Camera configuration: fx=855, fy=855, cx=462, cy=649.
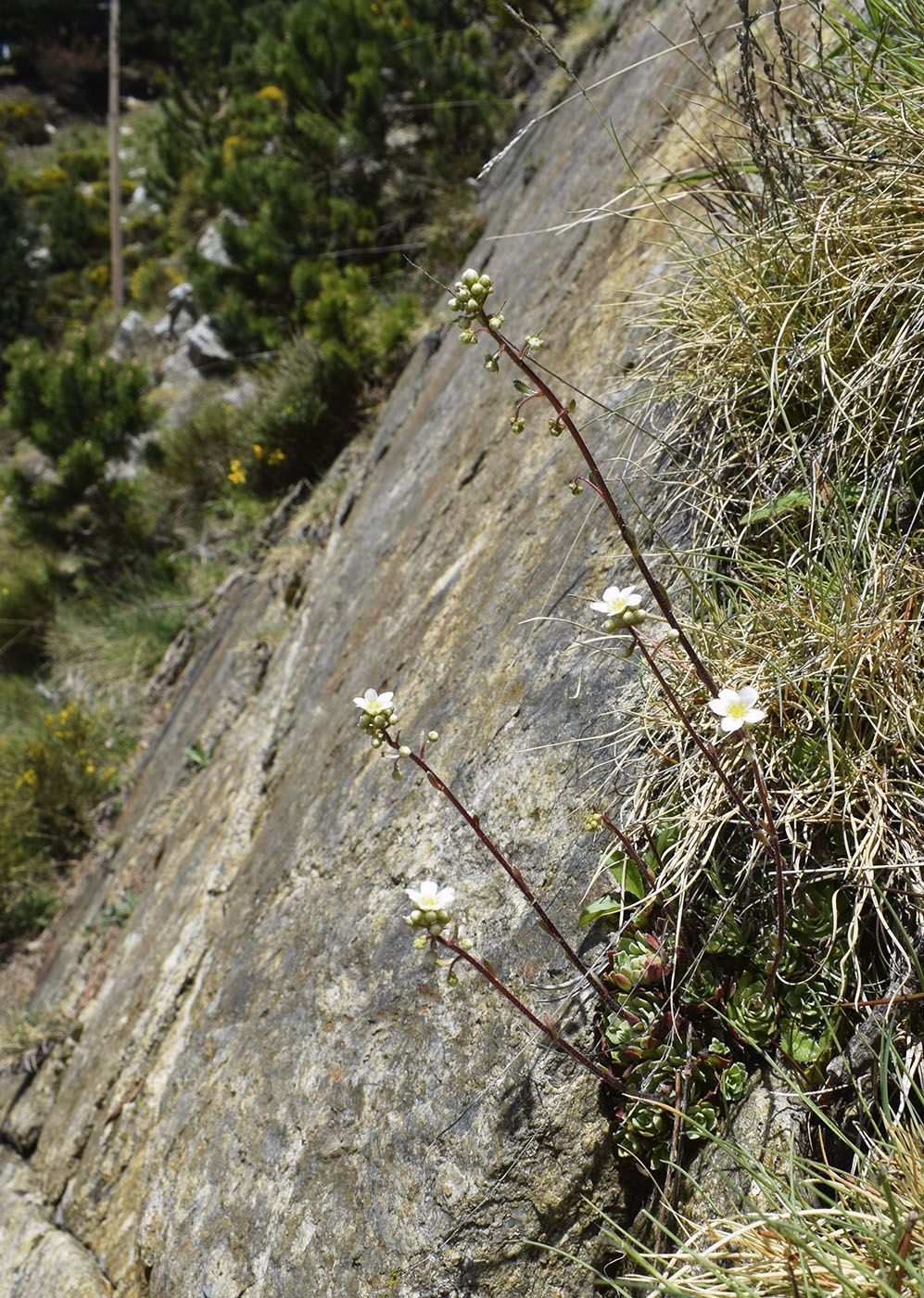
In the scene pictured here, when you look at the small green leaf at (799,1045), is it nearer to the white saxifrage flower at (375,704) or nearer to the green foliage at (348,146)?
the white saxifrage flower at (375,704)

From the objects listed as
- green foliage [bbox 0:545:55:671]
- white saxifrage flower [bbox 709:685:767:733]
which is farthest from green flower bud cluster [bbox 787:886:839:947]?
green foliage [bbox 0:545:55:671]

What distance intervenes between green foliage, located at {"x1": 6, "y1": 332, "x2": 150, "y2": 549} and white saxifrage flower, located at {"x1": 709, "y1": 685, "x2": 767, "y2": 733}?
29.2 feet

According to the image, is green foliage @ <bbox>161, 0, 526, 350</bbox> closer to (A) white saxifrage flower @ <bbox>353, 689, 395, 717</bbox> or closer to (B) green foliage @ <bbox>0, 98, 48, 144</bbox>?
(A) white saxifrage flower @ <bbox>353, 689, 395, 717</bbox>

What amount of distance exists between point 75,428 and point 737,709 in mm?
9461

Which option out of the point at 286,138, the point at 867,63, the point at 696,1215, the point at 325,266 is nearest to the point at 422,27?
the point at 286,138

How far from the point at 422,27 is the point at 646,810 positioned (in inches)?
374

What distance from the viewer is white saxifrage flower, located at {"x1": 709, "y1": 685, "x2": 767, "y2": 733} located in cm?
120

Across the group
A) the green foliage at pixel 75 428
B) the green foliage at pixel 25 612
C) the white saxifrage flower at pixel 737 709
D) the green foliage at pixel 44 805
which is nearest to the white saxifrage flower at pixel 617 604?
the white saxifrage flower at pixel 737 709

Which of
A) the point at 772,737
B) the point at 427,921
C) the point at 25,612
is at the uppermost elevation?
A: the point at 427,921

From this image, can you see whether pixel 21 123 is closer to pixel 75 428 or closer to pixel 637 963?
pixel 75 428

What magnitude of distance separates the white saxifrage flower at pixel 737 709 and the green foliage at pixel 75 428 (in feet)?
29.2

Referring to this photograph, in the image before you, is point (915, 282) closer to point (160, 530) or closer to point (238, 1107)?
point (238, 1107)

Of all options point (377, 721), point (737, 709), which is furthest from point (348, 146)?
point (737, 709)

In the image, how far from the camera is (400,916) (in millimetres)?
2061
